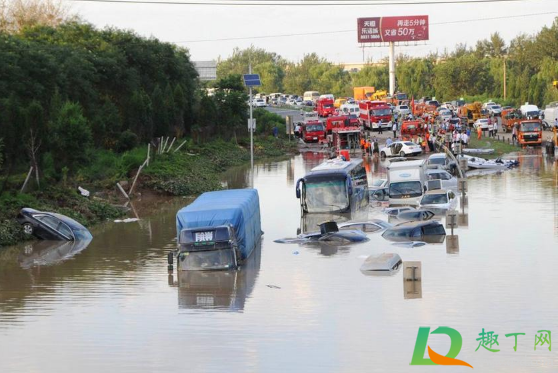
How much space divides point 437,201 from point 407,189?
3.11 m

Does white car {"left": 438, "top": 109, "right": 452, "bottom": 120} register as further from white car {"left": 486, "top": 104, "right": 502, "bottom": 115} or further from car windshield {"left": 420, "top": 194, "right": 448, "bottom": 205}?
car windshield {"left": 420, "top": 194, "right": 448, "bottom": 205}

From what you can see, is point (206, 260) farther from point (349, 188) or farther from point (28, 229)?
point (349, 188)

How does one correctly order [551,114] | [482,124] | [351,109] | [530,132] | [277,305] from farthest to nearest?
[351,109] → [482,124] → [551,114] → [530,132] → [277,305]

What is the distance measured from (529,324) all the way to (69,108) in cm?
2974

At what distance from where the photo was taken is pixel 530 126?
248 ft

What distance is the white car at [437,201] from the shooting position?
4559cm

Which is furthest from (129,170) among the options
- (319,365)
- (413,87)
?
(413,87)

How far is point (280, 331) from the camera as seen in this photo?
2395 cm

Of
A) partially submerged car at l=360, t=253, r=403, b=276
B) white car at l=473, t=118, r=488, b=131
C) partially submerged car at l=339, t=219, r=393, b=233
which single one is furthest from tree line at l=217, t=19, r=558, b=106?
partially submerged car at l=360, t=253, r=403, b=276

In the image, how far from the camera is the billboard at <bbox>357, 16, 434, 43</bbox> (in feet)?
456

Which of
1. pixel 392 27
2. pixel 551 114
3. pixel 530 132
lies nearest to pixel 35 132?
pixel 530 132

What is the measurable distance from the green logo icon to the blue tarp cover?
31.1ft

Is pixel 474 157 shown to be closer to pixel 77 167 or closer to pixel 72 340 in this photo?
pixel 77 167

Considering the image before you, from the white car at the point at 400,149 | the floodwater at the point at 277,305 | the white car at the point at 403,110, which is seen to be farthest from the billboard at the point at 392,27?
the floodwater at the point at 277,305
